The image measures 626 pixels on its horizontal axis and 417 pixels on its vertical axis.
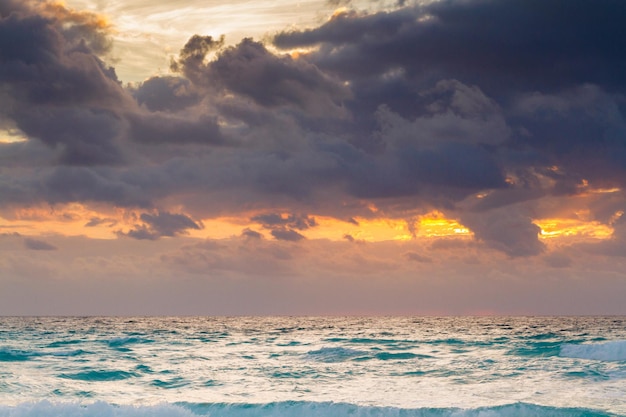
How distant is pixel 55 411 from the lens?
78.4ft

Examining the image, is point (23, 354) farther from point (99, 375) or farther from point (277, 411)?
point (277, 411)

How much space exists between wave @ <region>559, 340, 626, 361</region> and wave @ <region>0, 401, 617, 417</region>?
795 inches

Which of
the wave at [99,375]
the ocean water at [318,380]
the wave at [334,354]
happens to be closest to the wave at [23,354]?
the ocean water at [318,380]

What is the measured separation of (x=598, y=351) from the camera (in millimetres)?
44969

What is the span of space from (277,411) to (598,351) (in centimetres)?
2938

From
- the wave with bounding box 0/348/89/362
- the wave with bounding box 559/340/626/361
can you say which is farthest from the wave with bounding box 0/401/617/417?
the wave with bounding box 0/348/89/362

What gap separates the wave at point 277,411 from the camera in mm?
23953

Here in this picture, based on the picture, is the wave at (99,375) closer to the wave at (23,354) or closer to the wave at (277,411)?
the wave at (23,354)

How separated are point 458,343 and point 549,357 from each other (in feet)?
42.6

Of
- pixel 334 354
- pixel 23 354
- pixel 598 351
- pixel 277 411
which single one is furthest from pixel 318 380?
pixel 23 354

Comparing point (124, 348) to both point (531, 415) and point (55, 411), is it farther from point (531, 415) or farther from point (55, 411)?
point (531, 415)

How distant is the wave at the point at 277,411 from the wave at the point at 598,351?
20.2 m

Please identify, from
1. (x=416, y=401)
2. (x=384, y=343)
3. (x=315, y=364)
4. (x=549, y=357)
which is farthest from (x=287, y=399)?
(x=384, y=343)

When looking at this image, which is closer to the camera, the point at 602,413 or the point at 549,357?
the point at 602,413
